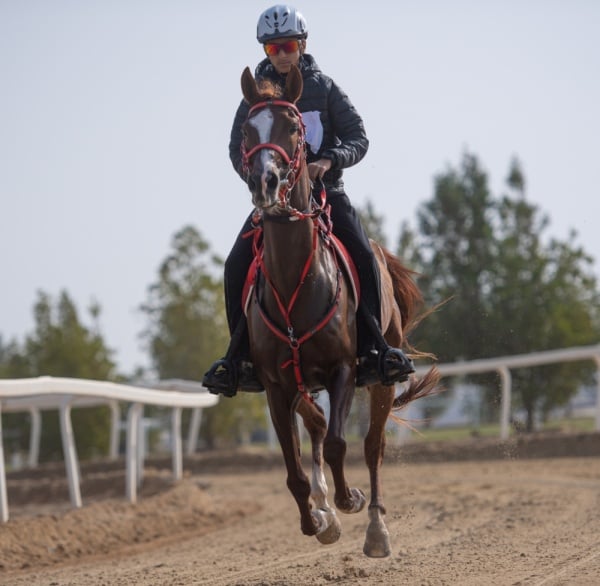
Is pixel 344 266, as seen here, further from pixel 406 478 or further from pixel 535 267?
pixel 535 267

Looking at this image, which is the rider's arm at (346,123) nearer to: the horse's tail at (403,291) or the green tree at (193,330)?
the horse's tail at (403,291)

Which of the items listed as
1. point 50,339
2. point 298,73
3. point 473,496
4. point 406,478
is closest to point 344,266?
point 298,73

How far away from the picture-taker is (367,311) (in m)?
7.80

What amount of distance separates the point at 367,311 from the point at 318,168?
1152mm

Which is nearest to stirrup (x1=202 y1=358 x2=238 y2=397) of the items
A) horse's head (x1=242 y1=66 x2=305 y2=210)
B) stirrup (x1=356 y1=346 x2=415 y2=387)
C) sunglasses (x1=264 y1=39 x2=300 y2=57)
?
stirrup (x1=356 y1=346 x2=415 y2=387)

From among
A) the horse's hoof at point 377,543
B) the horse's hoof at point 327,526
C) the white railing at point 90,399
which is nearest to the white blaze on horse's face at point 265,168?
the horse's hoof at point 327,526

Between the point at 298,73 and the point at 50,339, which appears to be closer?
the point at 298,73

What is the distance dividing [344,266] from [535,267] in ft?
104

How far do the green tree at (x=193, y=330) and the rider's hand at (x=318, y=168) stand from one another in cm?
2772

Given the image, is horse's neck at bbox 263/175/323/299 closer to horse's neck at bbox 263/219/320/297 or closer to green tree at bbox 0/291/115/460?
horse's neck at bbox 263/219/320/297

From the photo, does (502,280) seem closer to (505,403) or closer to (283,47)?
(505,403)

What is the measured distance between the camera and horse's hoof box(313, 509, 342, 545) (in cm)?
744

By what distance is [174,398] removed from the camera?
13266 mm

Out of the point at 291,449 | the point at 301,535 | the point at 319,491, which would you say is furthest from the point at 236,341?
Answer: the point at 301,535
